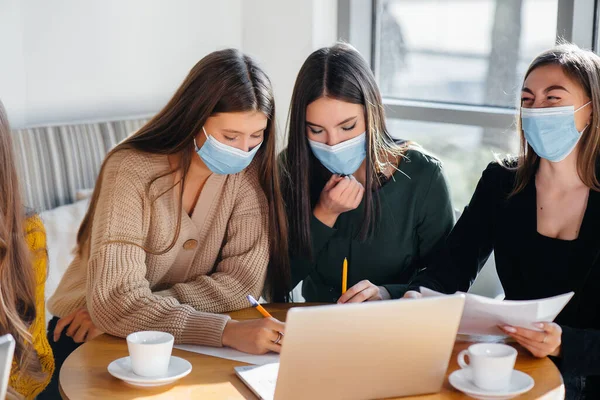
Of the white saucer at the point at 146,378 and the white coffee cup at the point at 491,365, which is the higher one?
the white coffee cup at the point at 491,365

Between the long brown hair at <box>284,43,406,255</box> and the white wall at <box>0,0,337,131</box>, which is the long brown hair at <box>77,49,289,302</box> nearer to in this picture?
the long brown hair at <box>284,43,406,255</box>

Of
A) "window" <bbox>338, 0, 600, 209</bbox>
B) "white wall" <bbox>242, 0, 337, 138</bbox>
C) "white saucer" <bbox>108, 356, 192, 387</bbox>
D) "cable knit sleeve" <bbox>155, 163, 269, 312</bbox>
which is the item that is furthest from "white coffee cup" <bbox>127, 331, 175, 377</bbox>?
"white wall" <bbox>242, 0, 337, 138</bbox>

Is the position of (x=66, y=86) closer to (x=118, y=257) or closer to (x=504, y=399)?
(x=118, y=257)

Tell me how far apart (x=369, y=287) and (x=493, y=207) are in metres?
Result: 0.42

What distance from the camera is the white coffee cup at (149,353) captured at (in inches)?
47.5

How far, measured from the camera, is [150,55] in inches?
114

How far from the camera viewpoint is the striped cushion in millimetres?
2375

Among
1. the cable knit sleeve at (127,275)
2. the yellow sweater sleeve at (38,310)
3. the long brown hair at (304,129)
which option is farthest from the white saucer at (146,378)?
the long brown hair at (304,129)

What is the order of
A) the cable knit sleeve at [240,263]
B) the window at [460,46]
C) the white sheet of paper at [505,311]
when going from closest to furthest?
the white sheet of paper at [505,311] → the cable knit sleeve at [240,263] → the window at [460,46]

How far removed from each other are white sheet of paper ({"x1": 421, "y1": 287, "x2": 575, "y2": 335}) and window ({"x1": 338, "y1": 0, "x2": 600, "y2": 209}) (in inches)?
57.0

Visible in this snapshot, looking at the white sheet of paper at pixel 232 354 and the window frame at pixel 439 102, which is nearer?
the white sheet of paper at pixel 232 354

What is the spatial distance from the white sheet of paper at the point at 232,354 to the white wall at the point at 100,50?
1.33 m

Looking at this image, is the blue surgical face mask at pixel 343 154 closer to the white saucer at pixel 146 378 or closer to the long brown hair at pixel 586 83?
the long brown hair at pixel 586 83

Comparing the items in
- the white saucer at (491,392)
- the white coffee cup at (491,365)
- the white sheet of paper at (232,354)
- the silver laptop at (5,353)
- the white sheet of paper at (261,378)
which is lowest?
→ the white sheet of paper at (232,354)
